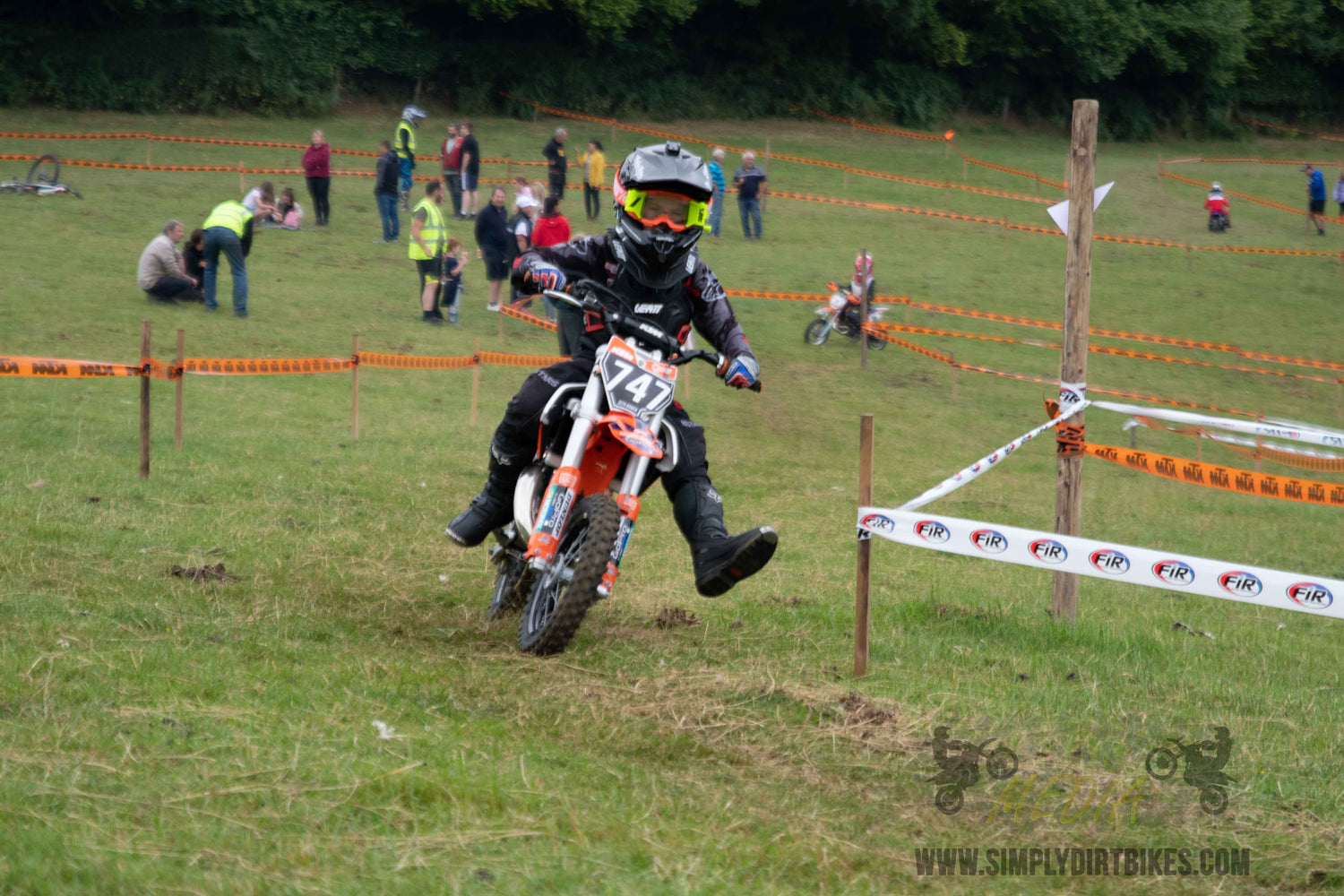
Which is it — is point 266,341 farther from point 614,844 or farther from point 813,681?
point 614,844

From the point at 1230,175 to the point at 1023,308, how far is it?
A: 27254 mm

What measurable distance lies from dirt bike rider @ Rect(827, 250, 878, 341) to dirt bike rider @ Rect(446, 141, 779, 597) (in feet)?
50.6

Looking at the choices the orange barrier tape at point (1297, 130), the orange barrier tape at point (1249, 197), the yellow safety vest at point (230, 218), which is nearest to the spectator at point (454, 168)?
the yellow safety vest at point (230, 218)

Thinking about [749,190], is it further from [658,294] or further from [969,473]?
[969,473]

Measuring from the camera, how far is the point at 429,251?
20750 millimetres

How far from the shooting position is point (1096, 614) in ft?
28.1

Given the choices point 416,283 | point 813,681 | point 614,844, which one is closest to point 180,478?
point 813,681

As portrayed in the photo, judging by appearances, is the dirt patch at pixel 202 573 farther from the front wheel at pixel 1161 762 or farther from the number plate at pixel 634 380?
the front wheel at pixel 1161 762

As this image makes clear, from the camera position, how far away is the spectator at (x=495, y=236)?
21406mm

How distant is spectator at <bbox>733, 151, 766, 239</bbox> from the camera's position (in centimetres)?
2986

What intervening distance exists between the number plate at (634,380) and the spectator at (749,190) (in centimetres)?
2384

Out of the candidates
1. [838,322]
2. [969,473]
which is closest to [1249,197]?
[838,322]

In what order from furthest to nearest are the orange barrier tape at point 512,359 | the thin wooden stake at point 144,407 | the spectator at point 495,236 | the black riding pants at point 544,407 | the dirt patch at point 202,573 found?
the spectator at point 495,236, the orange barrier tape at point 512,359, the thin wooden stake at point 144,407, the dirt patch at point 202,573, the black riding pants at point 544,407

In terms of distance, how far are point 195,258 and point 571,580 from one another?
52.0 ft
